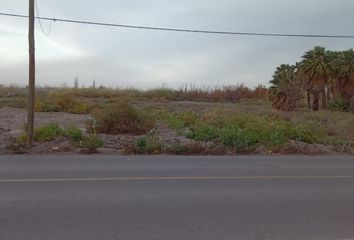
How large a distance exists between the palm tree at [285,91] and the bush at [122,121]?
81.9 ft

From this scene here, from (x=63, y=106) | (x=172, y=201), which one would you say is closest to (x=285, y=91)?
(x=63, y=106)

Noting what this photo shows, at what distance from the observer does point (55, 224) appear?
649 cm

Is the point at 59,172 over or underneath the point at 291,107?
underneath

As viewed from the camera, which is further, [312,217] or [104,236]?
[312,217]

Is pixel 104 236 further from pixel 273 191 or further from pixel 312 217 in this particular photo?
pixel 273 191

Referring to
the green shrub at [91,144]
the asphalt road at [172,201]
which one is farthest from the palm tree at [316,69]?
the asphalt road at [172,201]

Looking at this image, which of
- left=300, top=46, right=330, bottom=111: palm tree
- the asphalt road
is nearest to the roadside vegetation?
left=300, top=46, right=330, bottom=111: palm tree

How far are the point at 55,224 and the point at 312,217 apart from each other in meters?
3.54

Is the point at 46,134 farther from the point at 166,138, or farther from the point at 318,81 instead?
the point at 318,81

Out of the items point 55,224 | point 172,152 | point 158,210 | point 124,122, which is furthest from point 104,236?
point 124,122

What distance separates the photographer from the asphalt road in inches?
248

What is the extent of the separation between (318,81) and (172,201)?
36.7 meters

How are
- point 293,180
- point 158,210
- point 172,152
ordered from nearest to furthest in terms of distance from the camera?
1. point 158,210
2. point 293,180
3. point 172,152

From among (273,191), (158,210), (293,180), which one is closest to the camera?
(158,210)
